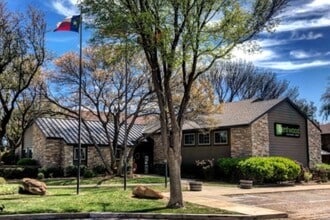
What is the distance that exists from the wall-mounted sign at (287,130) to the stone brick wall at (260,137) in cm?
130

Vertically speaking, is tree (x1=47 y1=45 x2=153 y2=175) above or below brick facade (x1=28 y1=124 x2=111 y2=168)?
above

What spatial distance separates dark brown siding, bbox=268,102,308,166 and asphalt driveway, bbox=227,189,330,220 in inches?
386

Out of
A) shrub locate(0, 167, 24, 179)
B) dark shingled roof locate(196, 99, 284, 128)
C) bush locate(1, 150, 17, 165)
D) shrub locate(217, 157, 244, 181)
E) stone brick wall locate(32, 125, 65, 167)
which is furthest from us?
bush locate(1, 150, 17, 165)

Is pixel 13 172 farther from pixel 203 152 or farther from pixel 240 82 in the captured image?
pixel 240 82

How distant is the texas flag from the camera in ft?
63.3

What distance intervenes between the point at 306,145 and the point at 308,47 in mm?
11214

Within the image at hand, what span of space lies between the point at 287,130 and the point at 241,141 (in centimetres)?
457

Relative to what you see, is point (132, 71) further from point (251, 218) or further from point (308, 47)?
point (251, 218)

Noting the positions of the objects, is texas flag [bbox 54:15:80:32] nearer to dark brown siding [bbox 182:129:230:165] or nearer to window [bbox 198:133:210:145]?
dark brown siding [bbox 182:129:230:165]

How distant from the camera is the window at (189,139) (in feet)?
118

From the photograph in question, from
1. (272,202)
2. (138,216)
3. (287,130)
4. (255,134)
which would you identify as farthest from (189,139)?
(138,216)

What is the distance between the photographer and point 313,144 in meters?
35.2

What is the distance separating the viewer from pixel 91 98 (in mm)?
31750

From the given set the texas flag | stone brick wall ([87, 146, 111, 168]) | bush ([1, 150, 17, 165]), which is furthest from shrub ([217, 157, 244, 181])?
bush ([1, 150, 17, 165])
